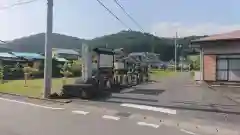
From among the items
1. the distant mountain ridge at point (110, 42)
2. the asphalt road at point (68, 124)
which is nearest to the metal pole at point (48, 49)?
the asphalt road at point (68, 124)

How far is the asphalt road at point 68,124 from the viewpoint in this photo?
7410 millimetres

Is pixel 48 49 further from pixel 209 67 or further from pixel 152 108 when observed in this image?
pixel 209 67

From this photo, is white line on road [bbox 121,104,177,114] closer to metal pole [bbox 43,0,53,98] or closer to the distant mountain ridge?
metal pole [bbox 43,0,53,98]

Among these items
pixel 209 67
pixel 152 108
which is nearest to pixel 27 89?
pixel 152 108

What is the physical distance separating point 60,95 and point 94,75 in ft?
12.8

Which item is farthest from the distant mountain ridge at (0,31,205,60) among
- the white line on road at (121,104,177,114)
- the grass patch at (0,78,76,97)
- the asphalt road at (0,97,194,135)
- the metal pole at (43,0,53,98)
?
the asphalt road at (0,97,194,135)

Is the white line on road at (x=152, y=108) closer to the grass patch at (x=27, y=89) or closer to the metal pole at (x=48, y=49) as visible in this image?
the metal pole at (x=48, y=49)

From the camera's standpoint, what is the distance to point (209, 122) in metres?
8.98

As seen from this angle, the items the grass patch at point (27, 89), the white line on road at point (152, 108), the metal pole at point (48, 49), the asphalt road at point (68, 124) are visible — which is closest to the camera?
the asphalt road at point (68, 124)

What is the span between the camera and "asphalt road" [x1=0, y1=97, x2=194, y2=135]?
741 centimetres

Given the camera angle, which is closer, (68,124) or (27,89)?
(68,124)

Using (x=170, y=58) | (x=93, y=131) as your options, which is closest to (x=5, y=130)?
(x=93, y=131)

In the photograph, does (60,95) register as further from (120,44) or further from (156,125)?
(120,44)

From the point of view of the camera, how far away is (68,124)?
27.2 feet
